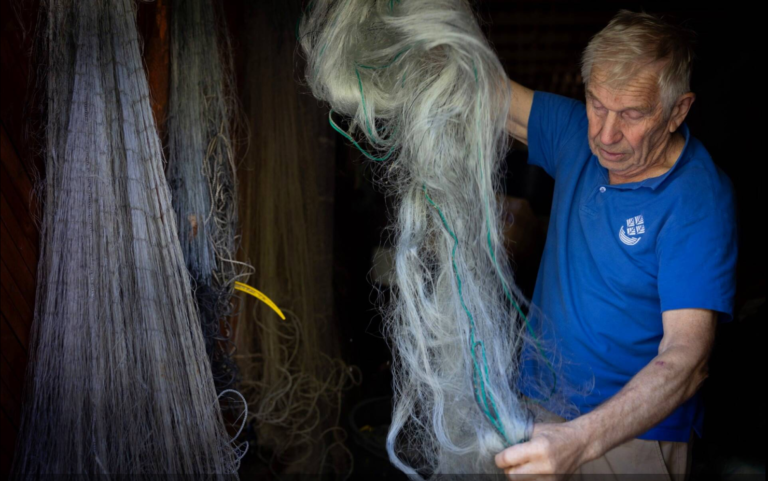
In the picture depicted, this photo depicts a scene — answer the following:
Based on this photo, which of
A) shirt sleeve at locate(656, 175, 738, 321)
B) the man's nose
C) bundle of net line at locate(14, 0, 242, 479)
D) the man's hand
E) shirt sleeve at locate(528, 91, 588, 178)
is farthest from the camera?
shirt sleeve at locate(528, 91, 588, 178)

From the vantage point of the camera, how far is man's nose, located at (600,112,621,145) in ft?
4.89

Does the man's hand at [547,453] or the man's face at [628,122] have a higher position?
the man's face at [628,122]

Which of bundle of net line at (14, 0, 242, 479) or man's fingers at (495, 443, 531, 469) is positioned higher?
bundle of net line at (14, 0, 242, 479)

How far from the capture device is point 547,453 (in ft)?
3.61

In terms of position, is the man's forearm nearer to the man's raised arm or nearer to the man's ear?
the man's ear

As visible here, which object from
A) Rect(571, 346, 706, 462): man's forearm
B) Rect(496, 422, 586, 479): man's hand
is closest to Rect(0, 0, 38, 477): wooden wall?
Rect(496, 422, 586, 479): man's hand

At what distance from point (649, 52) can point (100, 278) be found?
1.43 m

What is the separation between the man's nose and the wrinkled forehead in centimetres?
3

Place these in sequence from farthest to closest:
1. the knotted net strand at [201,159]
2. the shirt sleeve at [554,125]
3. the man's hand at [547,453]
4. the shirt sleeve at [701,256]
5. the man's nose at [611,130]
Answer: the shirt sleeve at [554,125]
the knotted net strand at [201,159]
the man's nose at [611,130]
the shirt sleeve at [701,256]
the man's hand at [547,453]

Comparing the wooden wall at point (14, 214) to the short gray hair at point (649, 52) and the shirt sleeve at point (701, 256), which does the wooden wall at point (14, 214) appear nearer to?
the short gray hair at point (649, 52)

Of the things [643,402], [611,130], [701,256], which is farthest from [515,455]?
[611,130]

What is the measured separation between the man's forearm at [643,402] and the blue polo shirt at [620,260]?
6.1 inches

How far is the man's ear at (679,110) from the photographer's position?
152cm

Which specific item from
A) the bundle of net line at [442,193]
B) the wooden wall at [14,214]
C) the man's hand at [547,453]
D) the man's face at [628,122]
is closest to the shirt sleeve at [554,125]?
the man's face at [628,122]
